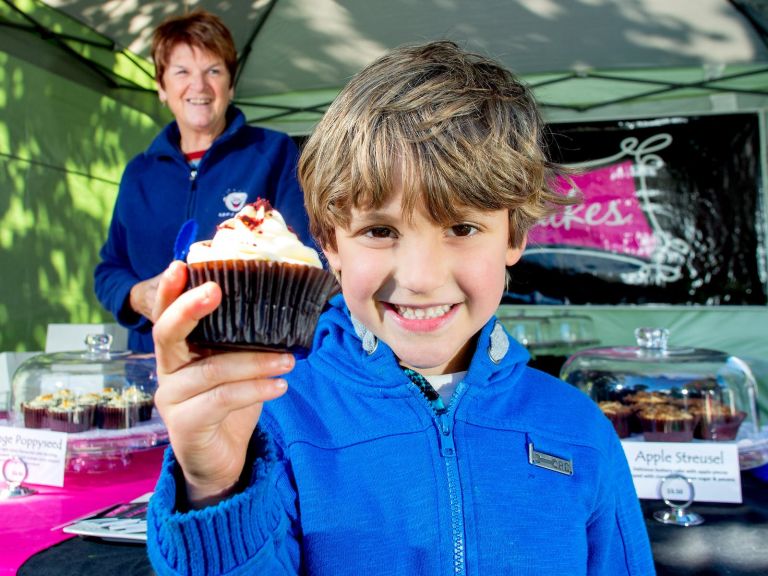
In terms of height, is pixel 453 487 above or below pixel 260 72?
below

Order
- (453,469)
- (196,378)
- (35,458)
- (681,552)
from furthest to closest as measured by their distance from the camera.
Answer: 1. (35,458)
2. (681,552)
3. (453,469)
4. (196,378)

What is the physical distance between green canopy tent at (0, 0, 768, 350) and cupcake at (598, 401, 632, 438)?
269 cm

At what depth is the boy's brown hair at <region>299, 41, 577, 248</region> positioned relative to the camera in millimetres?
1154

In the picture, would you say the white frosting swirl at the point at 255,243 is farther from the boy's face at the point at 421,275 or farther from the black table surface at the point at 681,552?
the black table surface at the point at 681,552

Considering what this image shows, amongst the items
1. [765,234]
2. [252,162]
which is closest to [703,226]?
[765,234]

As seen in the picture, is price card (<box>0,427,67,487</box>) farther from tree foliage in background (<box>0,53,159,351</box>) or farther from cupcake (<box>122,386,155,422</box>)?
tree foliage in background (<box>0,53,159,351</box>)

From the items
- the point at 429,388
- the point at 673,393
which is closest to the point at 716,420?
the point at 673,393

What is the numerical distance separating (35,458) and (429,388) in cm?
→ 120

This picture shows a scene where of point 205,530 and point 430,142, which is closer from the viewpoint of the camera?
point 205,530

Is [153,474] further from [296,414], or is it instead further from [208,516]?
[208,516]

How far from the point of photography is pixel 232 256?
0.95 metres

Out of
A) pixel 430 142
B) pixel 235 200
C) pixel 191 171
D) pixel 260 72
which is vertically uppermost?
pixel 260 72

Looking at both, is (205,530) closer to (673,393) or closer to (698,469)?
(698,469)

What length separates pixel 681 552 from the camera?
1.47m
